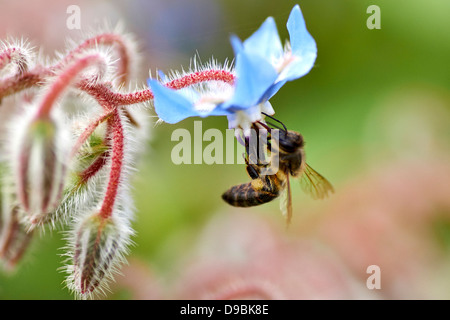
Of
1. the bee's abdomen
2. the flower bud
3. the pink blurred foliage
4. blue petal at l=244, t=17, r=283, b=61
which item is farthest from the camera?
the pink blurred foliage

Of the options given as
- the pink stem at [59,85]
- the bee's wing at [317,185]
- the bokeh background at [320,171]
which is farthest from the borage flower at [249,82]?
the bokeh background at [320,171]

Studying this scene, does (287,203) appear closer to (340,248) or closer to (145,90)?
(145,90)

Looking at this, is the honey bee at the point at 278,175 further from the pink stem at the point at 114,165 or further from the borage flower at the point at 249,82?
the pink stem at the point at 114,165

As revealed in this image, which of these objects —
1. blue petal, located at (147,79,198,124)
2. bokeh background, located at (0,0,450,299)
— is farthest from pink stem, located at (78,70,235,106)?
bokeh background, located at (0,0,450,299)

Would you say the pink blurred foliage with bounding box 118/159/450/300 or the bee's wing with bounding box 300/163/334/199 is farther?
the pink blurred foliage with bounding box 118/159/450/300

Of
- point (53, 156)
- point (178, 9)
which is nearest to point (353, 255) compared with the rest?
point (53, 156)

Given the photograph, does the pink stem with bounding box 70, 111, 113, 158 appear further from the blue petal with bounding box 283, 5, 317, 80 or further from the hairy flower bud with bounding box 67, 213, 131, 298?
the blue petal with bounding box 283, 5, 317, 80
